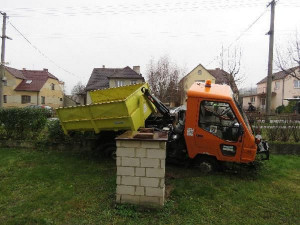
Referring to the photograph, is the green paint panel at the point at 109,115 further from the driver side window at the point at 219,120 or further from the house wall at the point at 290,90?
the house wall at the point at 290,90

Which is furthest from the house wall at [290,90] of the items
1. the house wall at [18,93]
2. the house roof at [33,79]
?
the house roof at [33,79]

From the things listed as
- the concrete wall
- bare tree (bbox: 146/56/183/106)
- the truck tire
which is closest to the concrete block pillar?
the concrete wall

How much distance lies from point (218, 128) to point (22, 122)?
6.95 meters

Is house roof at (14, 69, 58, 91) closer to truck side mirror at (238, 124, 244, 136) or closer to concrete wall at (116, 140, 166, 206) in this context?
concrete wall at (116, 140, 166, 206)

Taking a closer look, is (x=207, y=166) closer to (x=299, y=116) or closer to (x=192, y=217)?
(x=192, y=217)

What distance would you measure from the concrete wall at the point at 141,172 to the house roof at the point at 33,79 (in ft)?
121

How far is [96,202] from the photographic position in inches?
156

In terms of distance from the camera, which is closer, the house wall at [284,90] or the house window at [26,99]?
the house wall at [284,90]

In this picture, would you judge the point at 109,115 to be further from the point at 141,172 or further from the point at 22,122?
the point at 22,122

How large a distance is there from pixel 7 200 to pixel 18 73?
39.4 meters

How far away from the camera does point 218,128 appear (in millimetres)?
4965

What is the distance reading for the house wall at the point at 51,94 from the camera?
1480 inches

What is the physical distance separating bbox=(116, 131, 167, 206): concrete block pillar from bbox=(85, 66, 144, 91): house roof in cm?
3029

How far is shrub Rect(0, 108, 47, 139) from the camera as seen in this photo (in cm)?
799
